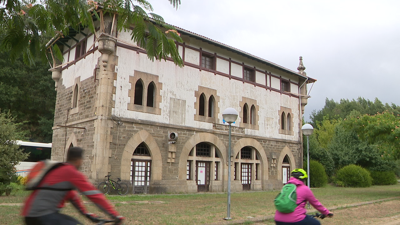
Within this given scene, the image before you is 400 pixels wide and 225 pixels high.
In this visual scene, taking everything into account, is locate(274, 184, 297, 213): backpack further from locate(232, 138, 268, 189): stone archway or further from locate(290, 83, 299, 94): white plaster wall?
locate(290, 83, 299, 94): white plaster wall

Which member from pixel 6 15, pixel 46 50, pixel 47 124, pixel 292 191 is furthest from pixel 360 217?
pixel 47 124

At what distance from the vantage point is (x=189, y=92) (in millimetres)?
20406

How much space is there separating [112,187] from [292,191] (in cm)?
1329

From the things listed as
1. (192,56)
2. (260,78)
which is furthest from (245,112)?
(192,56)

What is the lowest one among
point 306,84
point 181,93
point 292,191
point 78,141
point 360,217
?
point 360,217

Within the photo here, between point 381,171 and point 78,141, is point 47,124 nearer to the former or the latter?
point 78,141

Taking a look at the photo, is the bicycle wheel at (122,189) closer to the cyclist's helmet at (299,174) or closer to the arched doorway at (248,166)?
the arched doorway at (248,166)

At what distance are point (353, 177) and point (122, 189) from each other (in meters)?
20.3

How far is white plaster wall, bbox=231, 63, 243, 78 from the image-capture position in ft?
76.0

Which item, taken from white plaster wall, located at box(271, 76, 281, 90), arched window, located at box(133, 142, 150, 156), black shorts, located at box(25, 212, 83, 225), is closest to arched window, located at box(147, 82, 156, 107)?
arched window, located at box(133, 142, 150, 156)

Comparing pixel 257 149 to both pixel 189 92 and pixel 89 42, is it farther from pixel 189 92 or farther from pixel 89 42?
pixel 89 42

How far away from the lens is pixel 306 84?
93.6 feet

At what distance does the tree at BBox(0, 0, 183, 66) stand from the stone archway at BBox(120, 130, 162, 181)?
40.8 feet

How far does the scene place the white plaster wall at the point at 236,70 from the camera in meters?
23.2
